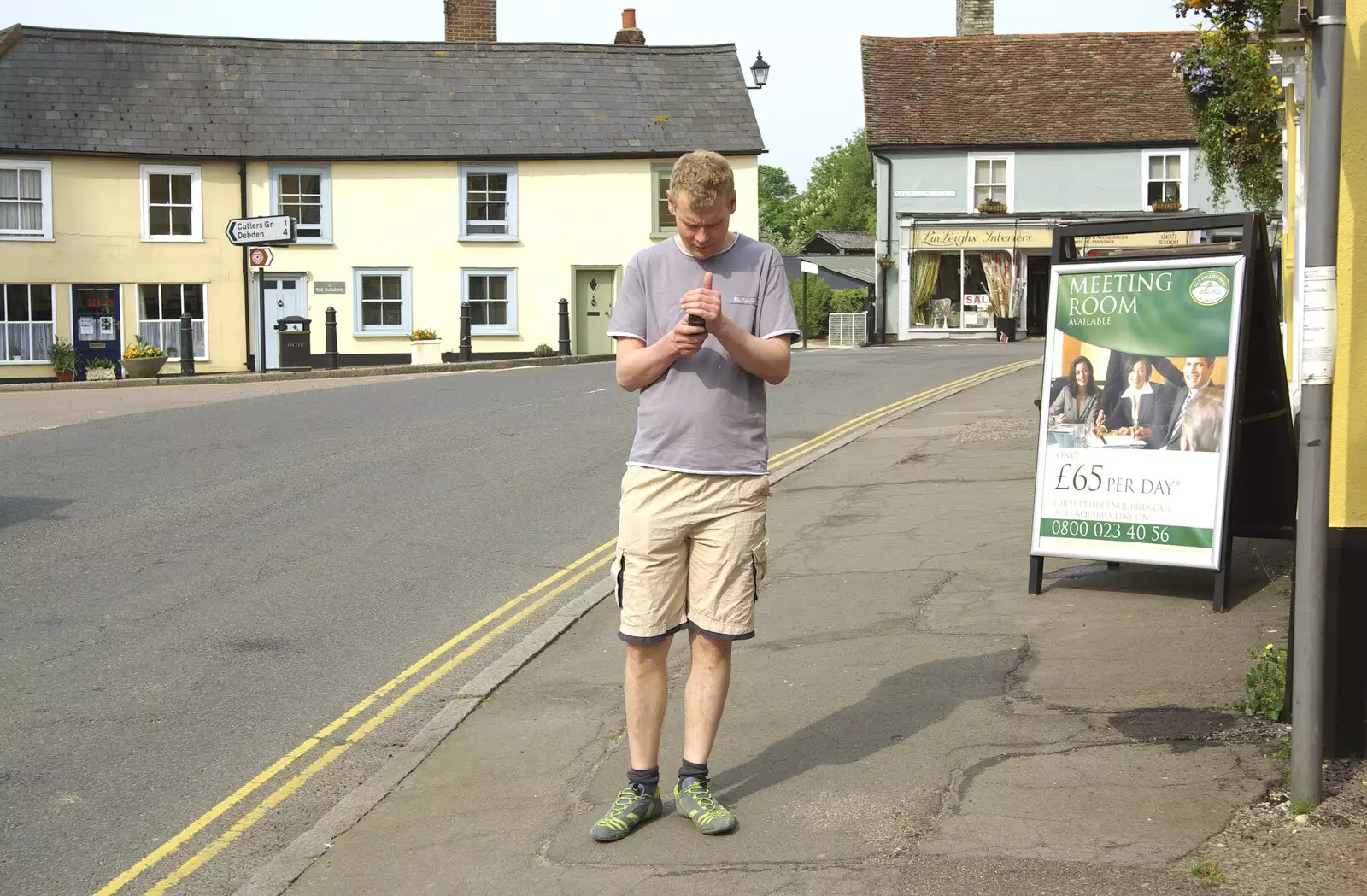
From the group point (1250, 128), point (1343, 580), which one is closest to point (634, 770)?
point (1343, 580)

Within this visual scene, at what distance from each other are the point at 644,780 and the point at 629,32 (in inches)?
1490

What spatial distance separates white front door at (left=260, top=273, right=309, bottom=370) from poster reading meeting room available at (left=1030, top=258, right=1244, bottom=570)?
29.5m

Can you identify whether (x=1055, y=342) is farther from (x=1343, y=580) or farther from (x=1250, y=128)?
(x=1250, y=128)

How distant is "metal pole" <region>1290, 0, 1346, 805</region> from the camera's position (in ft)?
14.2

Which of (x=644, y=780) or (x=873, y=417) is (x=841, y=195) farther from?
(x=644, y=780)

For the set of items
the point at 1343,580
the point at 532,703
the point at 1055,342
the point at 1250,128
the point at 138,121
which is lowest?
the point at 532,703

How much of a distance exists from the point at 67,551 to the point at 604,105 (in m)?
28.2

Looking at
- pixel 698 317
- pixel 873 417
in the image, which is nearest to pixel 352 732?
pixel 698 317

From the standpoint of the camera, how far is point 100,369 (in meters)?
32.2

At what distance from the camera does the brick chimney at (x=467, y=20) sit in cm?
4003

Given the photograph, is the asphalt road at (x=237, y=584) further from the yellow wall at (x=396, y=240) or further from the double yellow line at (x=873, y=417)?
the yellow wall at (x=396, y=240)

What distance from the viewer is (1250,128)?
11.8 m

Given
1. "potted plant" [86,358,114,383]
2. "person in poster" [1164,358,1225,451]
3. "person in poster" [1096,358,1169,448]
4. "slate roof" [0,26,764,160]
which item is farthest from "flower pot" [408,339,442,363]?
"person in poster" [1164,358,1225,451]

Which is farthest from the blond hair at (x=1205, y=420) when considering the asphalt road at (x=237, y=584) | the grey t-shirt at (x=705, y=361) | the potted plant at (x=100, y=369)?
the potted plant at (x=100, y=369)
